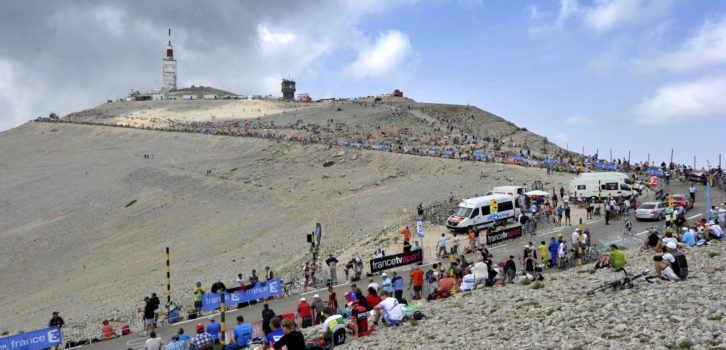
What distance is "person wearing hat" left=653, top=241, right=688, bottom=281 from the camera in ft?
50.2

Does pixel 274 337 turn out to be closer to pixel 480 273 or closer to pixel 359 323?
pixel 359 323

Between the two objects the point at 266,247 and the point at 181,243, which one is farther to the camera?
the point at 181,243

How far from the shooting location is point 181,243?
43.8 meters

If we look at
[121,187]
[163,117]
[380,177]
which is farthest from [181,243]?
[163,117]

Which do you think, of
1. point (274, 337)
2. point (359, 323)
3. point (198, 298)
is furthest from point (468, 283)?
point (198, 298)

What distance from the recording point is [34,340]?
20141 millimetres

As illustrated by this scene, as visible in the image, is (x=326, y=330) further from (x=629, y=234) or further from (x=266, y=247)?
(x=266, y=247)

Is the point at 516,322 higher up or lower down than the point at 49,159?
lower down

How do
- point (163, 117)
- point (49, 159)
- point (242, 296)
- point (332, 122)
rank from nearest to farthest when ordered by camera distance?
point (242, 296)
point (49, 159)
point (332, 122)
point (163, 117)

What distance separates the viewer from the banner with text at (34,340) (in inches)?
774

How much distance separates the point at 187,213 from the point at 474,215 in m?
27.3

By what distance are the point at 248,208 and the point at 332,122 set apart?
52402mm

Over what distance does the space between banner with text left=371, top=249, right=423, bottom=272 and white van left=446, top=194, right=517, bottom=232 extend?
609 cm

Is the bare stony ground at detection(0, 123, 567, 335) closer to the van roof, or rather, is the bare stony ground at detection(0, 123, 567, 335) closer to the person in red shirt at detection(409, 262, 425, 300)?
the van roof
